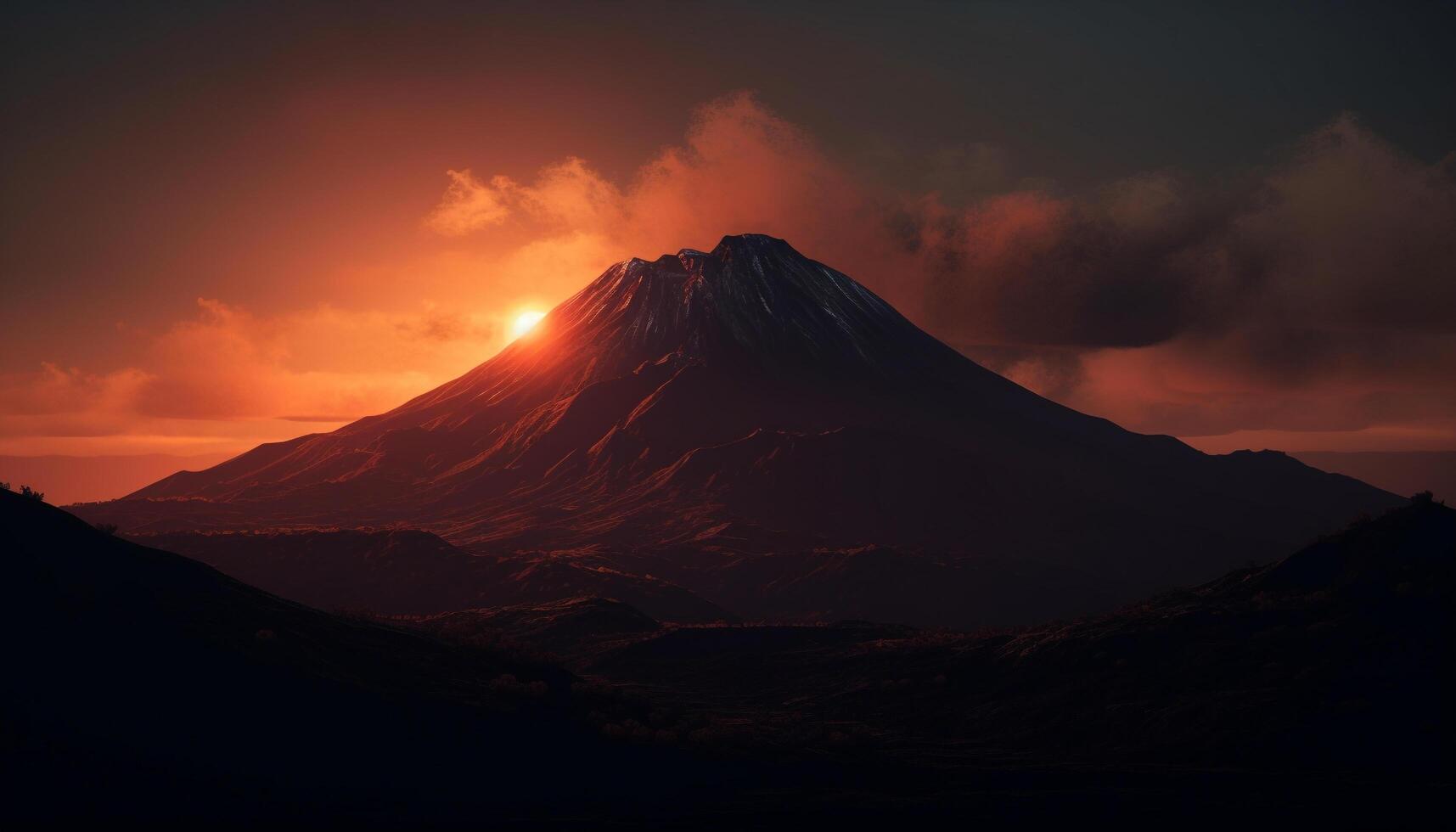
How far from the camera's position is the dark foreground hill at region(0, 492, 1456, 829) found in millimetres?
26500

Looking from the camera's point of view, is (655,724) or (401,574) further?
(401,574)

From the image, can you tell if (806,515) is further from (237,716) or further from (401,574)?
(237,716)

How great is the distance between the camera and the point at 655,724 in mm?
37094

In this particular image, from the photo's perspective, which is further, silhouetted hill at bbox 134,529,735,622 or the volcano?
the volcano

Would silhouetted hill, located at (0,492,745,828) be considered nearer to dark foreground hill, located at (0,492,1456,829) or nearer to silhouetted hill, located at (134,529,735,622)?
dark foreground hill, located at (0,492,1456,829)

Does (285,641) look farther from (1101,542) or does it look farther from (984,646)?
(1101,542)

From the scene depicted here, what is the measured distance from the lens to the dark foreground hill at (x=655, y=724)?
26500 millimetres

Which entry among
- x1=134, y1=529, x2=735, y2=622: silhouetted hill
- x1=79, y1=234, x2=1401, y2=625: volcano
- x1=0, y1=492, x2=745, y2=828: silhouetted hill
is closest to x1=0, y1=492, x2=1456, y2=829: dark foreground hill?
x1=0, y1=492, x2=745, y2=828: silhouetted hill

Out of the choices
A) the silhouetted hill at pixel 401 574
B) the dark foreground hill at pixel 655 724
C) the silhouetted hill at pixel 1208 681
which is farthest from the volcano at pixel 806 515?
the dark foreground hill at pixel 655 724

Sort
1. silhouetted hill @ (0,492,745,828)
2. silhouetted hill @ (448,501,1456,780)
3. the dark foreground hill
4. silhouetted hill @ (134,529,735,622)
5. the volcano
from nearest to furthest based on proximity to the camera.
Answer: silhouetted hill @ (0,492,745,828)
the dark foreground hill
silhouetted hill @ (448,501,1456,780)
silhouetted hill @ (134,529,735,622)
the volcano

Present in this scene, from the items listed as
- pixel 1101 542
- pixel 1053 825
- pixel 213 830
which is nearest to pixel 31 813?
pixel 213 830

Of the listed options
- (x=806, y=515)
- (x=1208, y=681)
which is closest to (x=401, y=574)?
(x=806, y=515)

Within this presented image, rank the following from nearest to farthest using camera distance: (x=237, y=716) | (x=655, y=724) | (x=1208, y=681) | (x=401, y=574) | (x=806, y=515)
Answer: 1. (x=237, y=716)
2. (x=655, y=724)
3. (x=1208, y=681)
4. (x=401, y=574)
5. (x=806, y=515)

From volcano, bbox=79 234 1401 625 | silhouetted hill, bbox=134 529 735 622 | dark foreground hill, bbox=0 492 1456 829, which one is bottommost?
dark foreground hill, bbox=0 492 1456 829
